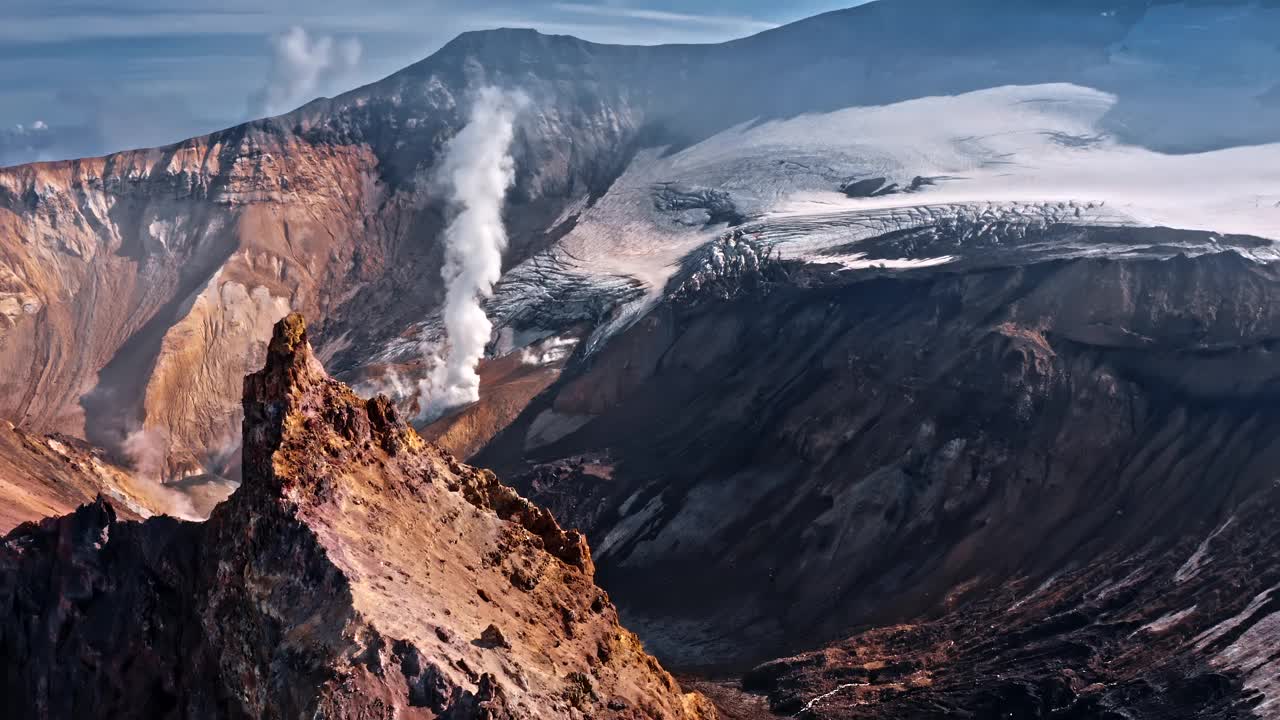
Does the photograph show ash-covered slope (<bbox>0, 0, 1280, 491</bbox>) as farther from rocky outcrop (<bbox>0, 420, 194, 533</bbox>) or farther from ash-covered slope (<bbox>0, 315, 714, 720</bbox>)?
ash-covered slope (<bbox>0, 315, 714, 720</bbox>)

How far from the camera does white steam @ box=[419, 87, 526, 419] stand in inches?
3711

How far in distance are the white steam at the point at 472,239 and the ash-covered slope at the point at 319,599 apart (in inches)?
2687

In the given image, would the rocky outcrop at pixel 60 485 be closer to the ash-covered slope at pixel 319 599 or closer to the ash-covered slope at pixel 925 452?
the ash-covered slope at pixel 925 452

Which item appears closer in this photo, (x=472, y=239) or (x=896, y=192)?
(x=472, y=239)

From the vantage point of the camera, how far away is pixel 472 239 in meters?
119

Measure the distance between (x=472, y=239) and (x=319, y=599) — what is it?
10281 cm

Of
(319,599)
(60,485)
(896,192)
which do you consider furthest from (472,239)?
(319,599)

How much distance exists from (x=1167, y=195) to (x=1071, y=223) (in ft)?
73.6

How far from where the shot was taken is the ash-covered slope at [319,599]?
1761cm

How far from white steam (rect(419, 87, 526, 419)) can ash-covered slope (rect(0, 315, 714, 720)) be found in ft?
224

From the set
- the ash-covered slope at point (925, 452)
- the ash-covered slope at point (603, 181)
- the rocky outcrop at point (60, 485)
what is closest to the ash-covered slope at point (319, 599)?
the rocky outcrop at point (60, 485)

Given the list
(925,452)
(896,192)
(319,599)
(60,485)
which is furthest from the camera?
(896,192)

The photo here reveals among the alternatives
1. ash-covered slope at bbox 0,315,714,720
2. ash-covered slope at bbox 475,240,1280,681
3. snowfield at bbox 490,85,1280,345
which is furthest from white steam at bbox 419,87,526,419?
ash-covered slope at bbox 0,315,714,720

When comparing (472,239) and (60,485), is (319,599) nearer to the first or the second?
(60,485)
